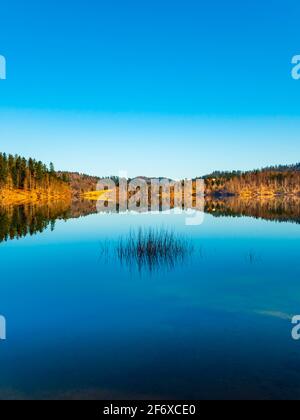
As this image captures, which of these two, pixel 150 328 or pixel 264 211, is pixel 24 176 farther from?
pixel 150 328

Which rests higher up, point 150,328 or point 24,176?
point 24,176

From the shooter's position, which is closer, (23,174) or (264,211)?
(264,211)

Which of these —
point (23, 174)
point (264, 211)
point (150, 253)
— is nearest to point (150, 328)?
point (150, 253)

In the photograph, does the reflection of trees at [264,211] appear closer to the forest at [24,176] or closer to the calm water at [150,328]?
the calm water at [150,328]

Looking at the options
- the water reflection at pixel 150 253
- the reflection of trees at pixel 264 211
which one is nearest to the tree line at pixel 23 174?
the reflection of trees at pixel 264 211

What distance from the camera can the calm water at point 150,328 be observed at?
887 cm

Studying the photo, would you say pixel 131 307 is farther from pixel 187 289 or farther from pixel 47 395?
pixel 47 395

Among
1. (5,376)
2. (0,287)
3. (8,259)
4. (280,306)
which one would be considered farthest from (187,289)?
(8,259)

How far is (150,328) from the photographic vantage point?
12.6 meters

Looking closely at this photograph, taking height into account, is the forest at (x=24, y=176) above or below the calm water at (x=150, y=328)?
above

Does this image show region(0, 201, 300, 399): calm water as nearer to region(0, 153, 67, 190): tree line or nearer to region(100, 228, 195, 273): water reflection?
region(100, 228, 195, 273): water reflection

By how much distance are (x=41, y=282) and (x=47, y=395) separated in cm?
1133

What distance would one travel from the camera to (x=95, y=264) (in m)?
23.6

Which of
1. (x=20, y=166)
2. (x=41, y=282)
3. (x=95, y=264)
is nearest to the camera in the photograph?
(x=41, y=282)
